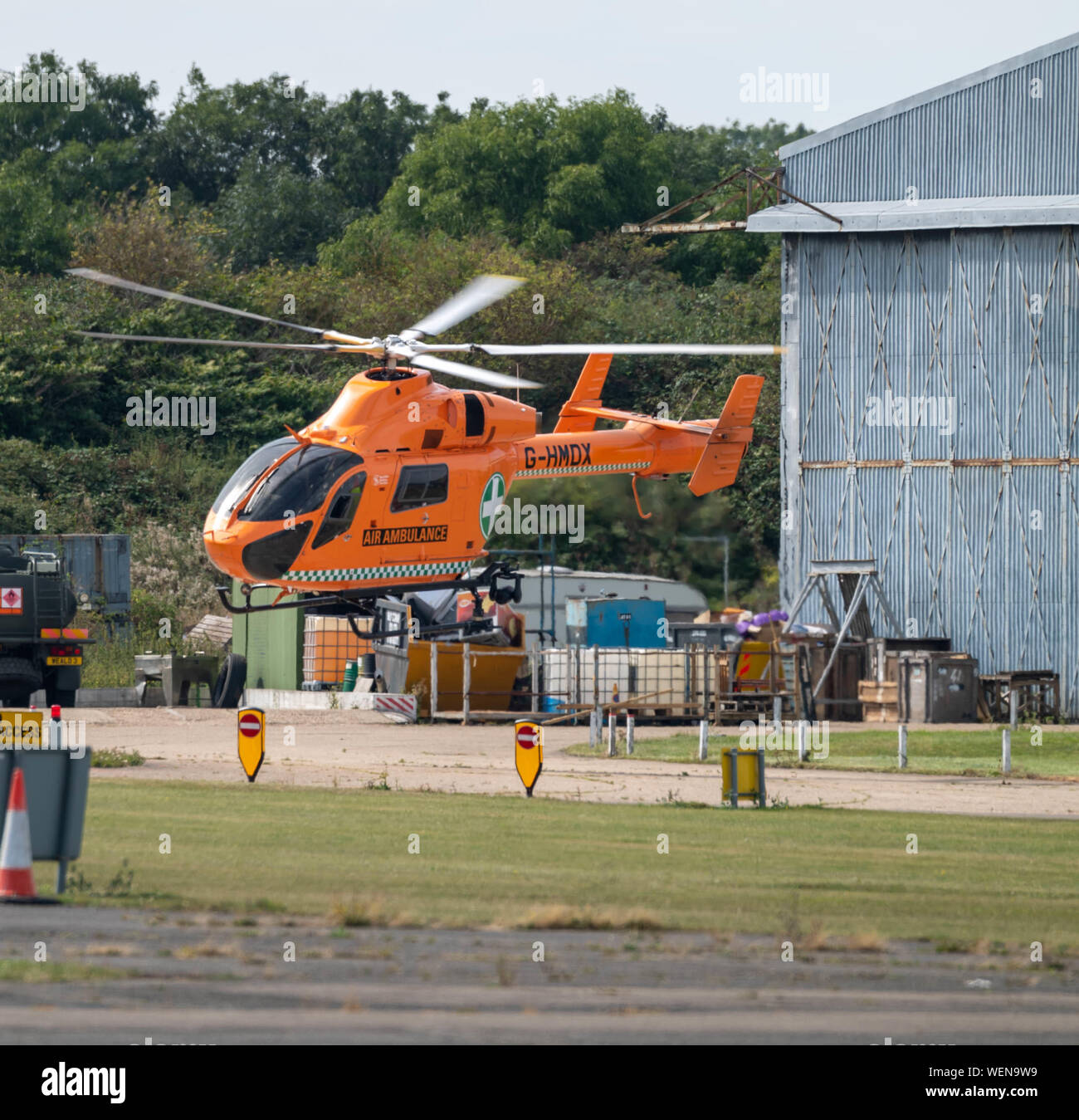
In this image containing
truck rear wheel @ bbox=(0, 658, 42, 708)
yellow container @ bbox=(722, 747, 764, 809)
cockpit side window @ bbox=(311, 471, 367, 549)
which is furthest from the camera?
truck rear wheel @ bbox=(0, 658, 42, 708)

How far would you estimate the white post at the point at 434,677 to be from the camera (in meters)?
39.7

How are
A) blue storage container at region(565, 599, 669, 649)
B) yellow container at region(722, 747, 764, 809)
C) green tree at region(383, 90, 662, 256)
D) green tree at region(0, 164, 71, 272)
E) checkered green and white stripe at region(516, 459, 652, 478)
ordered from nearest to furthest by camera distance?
yellow container at region(722, 747, 764, 809) → checkered green and white stripe at region(516, 459, 652, 478) → blue storage container at region(565, 599, 669, 649) → green tree at region(0, 164, 71, 272) → green tree at region(383, 90, 662, 256)

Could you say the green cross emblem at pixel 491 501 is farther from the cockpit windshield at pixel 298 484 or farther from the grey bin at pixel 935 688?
the grey bin at pixel 935 688

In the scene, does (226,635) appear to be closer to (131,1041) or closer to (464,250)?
(464,250)

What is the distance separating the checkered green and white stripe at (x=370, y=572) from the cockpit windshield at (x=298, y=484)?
128cm

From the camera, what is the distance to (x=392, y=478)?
34281mm

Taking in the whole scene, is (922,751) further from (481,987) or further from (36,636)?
(481,987)

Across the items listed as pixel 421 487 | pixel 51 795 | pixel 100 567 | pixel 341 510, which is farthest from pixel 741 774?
pixel 100 567

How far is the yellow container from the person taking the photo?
871 inches

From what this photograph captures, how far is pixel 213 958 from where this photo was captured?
1063cm

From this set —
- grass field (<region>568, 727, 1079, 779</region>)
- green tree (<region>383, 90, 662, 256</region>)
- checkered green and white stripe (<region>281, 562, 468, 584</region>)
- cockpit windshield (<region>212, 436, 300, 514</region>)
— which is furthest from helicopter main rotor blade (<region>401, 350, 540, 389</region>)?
green tree (<region>383, 90, 662, 256</region>)

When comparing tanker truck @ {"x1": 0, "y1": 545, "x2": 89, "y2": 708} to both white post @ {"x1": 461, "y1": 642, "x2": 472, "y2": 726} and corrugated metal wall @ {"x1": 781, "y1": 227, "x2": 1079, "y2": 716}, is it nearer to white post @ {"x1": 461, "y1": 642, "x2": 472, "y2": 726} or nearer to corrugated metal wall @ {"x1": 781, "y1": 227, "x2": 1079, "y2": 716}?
white post @ {"x1": 461, "y1": 642, "x2": 472, "y2": 726}

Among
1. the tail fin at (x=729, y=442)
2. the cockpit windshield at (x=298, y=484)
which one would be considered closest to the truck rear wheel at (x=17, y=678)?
the cockpit windshield at (x=298, y=484)

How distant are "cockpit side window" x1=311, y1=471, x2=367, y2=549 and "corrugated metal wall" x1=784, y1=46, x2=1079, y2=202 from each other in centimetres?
1893
